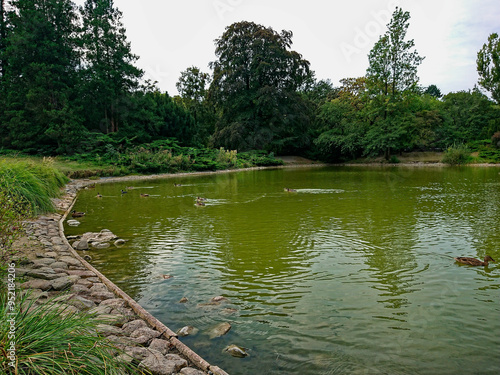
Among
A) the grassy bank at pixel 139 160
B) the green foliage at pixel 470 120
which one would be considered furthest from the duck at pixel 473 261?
the green foliage at pixel 470 120

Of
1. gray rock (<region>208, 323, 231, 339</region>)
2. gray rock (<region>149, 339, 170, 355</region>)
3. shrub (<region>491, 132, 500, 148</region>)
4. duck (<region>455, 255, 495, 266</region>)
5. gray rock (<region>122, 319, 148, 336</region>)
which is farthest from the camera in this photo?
shrub (<region>491, 132, 500, 148</region>)

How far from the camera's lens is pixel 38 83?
2695 centimetres

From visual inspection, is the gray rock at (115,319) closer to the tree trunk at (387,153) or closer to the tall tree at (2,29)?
the tall tree at (2,29)

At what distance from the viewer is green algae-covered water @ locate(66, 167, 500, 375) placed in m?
3.20

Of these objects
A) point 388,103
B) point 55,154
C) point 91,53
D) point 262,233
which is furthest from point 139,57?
point 262,233

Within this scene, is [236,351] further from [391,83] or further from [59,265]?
[391,83]

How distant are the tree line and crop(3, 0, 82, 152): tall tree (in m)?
0.09

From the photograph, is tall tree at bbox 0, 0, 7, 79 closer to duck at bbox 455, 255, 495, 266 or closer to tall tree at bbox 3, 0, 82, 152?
tall tree at bbox 3, 0, 82, 152

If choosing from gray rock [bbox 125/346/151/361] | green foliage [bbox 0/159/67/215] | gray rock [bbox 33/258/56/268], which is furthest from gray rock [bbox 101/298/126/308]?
green foliage [bbox 0/159/67/215]

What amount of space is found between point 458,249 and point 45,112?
1161 inches

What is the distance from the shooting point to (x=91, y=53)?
31.5 m

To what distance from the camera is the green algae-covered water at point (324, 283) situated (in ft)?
10.5

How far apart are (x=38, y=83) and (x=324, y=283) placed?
3033 cm

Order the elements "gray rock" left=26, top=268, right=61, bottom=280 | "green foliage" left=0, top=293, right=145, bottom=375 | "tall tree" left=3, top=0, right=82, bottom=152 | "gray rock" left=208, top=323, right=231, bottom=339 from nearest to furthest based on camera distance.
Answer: "green foliage" left=0, top=293, right=145, bottom=375 → "gray rock" left=208, top=323, right=231, bottom=339 → "gray rock" left=26, top=268, right=61, bottom=280 → "tall tree" left=3, top=0, right=82, bottom=152
